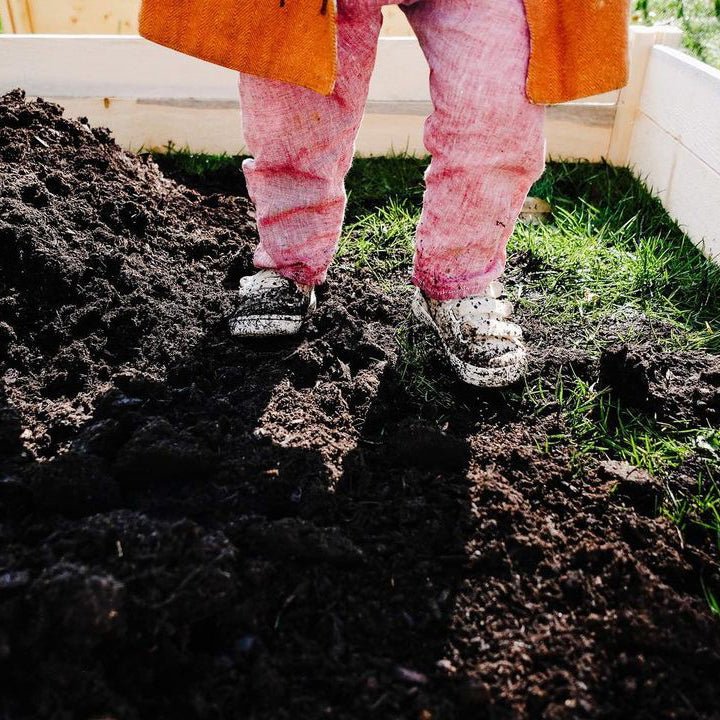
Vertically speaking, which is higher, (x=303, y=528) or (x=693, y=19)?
(x=693, y=19)

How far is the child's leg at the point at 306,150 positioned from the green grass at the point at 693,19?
2666mm

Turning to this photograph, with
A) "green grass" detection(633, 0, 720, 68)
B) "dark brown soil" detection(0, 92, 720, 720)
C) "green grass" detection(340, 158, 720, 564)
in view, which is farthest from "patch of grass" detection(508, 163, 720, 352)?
"green grass" detection(633, 0, 720, 68)

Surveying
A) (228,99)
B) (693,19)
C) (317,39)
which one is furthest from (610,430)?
(693,19)

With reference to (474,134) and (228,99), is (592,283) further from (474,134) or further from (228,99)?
(228,99)

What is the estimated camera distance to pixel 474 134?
2.00 metres

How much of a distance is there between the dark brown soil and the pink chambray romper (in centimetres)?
28

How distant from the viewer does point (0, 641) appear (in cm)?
130

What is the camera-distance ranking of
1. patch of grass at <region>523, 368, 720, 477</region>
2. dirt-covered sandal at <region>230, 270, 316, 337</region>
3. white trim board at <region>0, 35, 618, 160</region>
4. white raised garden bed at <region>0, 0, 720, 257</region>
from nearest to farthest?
patch of grass at <region>523, 368, 720, 477</region> < dirt-covered sandal at <region>230, 270, 316, 337</region> < white raised garden bed at <region>0, 0, 720, 257</region> < white trim board at <region>0, 35, 618, 160</region>

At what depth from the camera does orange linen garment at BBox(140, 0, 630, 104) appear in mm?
1861

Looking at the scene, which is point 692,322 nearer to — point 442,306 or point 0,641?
point 442,306

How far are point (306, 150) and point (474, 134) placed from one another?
18.6 inches

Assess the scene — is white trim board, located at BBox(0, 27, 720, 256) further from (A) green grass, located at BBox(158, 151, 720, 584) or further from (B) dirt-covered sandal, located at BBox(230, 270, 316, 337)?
(B) dirt-covered sandal, located at BBox(230, 270, 316, 337)

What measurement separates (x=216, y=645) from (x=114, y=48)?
2917 millimetres

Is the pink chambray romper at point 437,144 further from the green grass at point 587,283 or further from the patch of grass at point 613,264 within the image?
the patch of grass at point 613,264
